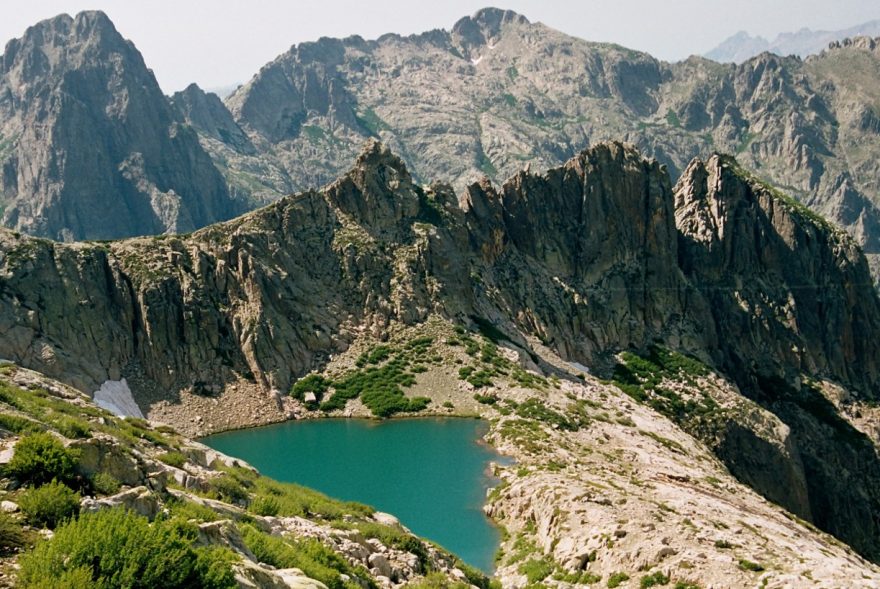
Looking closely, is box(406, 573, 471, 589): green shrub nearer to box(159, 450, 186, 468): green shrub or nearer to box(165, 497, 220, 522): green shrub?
box(165, 497, 220, 522): green shrub

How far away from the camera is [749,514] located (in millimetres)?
45938

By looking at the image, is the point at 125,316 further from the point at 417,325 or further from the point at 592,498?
the point at 592,498

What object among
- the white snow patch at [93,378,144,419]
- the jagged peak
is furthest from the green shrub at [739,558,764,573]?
the jagged peak

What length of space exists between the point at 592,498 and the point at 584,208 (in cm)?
8927

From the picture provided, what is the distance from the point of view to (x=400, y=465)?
57.0 m

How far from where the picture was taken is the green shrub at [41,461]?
60.7 ft

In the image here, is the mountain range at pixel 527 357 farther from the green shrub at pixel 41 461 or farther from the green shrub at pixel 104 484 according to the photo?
the green shrub at pixel 41 461

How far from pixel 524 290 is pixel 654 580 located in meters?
80.9

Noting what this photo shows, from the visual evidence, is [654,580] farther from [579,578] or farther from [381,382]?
[381,382]

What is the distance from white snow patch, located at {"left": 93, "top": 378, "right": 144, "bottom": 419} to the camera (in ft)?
228

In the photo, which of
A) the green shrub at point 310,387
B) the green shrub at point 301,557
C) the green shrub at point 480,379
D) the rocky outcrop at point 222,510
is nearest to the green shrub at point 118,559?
the rocky outcrop at point 222,510

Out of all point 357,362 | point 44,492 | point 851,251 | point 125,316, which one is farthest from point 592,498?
point 851,251

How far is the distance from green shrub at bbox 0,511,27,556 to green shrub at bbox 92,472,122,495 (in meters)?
3.49

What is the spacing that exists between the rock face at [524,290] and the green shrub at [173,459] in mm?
44061
